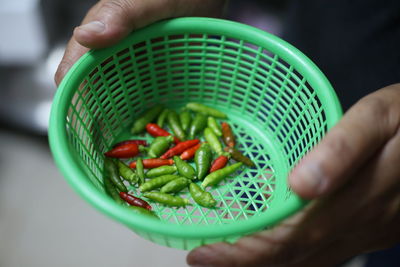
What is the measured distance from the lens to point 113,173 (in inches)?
47.3

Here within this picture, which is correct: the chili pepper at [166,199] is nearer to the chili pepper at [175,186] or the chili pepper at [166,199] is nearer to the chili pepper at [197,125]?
the chili pepper at [175,186]

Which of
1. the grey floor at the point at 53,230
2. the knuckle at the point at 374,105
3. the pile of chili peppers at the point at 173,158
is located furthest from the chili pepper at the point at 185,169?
the grey floor at the point at 53,230

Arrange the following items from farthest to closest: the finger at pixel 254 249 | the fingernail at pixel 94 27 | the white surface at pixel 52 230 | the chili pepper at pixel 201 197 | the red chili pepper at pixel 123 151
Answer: the white surface at pixel 52 230, the red chili pepper at pixel 123 151, the chili pepper at pixel 201 197, the fingernail at pixel 94 27, the finger at pixel 254 249

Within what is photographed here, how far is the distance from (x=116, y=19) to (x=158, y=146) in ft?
1.42

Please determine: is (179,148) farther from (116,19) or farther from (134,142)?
(116,19)

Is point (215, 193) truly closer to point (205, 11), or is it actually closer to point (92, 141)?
point (92, 141)

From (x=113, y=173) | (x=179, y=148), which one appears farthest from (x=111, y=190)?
(x=179, y=148)

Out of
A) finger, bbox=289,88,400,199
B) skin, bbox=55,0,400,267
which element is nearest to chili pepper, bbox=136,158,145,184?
skin, bbox=55,0,400,267

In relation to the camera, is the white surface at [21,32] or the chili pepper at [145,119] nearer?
the chili pepper at [145,119]

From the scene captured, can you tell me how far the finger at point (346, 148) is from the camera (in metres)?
0.80

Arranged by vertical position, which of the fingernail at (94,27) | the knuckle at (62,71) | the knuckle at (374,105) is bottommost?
the knuckle at (62,71)

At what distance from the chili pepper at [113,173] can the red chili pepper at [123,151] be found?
0.02 metres

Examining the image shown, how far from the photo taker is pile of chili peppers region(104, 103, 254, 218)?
1167mm

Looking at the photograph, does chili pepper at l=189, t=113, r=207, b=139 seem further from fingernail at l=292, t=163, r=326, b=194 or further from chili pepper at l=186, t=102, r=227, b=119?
fingernail at l=292, t=163, r=326, b=194
